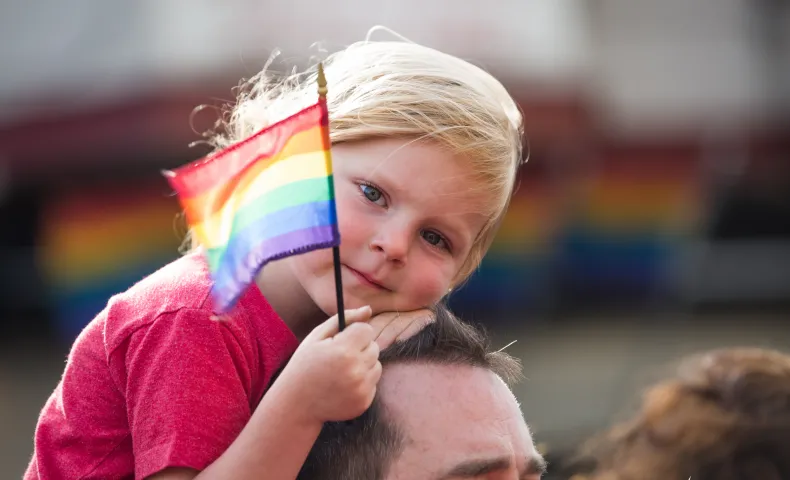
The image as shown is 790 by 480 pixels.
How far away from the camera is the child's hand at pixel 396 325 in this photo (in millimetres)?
2484

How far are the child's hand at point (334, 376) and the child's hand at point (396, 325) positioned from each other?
0.25 m

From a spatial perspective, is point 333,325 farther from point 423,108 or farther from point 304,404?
point 423,108

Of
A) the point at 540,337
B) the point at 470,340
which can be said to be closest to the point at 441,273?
the point at 470,340

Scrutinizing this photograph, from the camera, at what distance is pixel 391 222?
247cm

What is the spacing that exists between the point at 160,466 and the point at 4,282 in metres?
13.2

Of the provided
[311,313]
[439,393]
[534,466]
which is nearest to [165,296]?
[311,313]

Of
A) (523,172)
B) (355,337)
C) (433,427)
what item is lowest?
(523,172)

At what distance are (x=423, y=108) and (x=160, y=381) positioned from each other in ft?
2.79

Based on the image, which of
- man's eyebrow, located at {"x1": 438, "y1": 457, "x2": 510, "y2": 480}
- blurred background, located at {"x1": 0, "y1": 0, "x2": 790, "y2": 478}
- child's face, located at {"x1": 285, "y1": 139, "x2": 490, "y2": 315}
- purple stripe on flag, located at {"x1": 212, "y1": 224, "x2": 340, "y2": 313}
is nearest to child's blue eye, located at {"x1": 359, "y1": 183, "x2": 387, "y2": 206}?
child's face, located at {"x1": 285, "y1": 139, "x2": 490, "y2": 315}

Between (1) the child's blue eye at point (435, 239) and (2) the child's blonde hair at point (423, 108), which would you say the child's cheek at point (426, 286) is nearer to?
(1) the child's blue eye at point (435, 239)

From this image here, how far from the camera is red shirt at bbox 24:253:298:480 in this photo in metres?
2.27

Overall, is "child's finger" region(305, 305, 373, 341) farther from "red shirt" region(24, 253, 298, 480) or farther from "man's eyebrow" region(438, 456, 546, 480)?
"man's eyebrow" region(438, 456, 546, 480)

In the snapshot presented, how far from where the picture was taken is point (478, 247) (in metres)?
2.95

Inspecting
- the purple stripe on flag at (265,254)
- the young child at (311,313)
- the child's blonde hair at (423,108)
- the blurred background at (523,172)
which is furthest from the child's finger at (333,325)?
the blurred background at (523,172)
